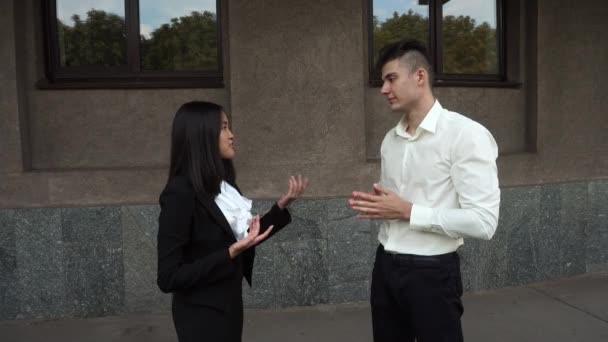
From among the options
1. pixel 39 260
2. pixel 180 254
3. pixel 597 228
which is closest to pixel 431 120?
pixel 180 254

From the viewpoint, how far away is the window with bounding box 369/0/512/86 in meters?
5.00

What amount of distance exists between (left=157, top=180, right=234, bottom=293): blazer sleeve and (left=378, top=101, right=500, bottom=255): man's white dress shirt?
0.77 meters

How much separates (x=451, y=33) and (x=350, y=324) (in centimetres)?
299

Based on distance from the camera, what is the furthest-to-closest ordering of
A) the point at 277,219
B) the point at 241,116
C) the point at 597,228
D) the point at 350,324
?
the point at 597,228 < the point at 241,116 < the point at 350,324 < the point at 277,219

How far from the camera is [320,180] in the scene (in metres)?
4.51

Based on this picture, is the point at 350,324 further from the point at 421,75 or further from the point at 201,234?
the point at 421,75

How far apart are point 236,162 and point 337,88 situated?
3.50ft

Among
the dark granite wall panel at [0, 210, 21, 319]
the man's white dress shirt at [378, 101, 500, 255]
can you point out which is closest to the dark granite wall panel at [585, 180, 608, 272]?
the man's white dress shirt at [378, 101, 500, 255]

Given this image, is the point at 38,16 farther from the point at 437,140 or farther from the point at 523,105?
the point at 523,105

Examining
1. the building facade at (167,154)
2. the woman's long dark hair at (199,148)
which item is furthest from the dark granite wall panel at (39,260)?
the woman's long dark hair at (199,148)

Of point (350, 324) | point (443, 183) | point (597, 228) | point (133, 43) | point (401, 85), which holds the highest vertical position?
point (133, 43)

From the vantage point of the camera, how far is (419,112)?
2301 millimetres

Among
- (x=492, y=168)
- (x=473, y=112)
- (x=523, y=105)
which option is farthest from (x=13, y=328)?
(x=523, y=105)

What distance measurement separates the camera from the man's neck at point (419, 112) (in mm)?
2297
